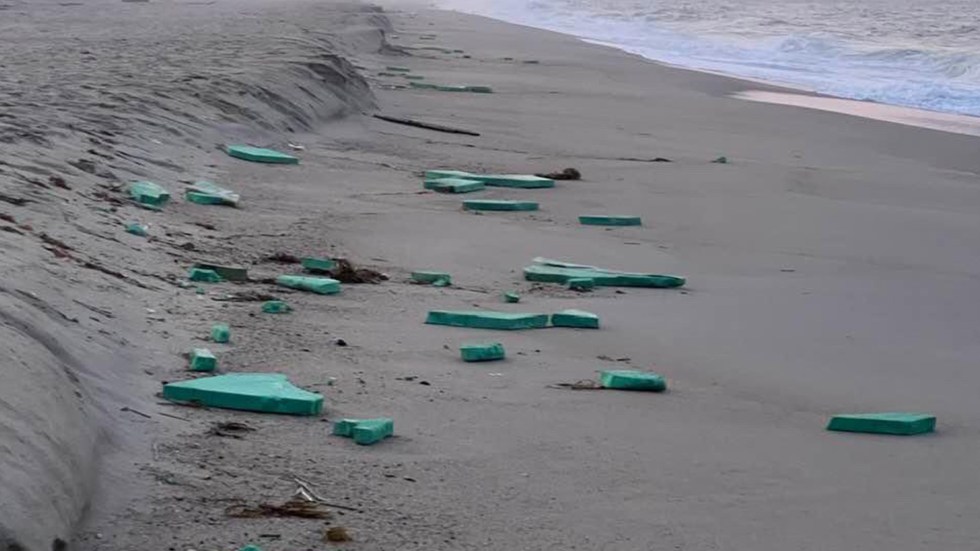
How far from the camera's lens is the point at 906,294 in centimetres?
564

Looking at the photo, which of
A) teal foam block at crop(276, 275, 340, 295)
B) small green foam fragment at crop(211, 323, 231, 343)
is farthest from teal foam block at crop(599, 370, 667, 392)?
teal foam block at crop(276, 275, 340, 295)

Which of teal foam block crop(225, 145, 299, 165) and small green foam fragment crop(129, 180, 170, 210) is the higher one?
small green foam fragment crop(129, 180, 170, 210)

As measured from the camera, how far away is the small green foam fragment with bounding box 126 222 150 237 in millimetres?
4793

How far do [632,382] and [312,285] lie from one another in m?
1.35

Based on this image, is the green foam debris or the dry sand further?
the green foam debris

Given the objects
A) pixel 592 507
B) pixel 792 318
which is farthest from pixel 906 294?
pixel 592 507

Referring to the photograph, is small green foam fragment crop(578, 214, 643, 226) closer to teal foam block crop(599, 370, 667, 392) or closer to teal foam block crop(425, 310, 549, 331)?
teal foam block crop(425, 310, 549, 331)

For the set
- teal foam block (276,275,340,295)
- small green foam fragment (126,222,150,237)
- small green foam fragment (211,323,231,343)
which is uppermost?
small green foam fragment (126,222,150,237)

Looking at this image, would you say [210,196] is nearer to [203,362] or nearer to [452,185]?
[452,185]

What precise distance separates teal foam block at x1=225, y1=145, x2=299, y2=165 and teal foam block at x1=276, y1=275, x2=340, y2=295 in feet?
9.06

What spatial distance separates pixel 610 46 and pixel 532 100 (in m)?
10.8

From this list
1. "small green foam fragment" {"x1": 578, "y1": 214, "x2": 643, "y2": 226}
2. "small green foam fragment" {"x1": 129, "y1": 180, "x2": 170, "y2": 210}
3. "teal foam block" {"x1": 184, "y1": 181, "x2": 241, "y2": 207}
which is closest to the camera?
"small green foam fragment" {"x1": 129, "y1": 180, "x2": 170, "y2": 210}

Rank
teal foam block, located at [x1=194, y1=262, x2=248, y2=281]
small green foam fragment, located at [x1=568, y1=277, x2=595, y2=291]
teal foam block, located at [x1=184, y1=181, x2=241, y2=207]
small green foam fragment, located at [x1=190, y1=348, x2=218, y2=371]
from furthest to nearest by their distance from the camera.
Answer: teal foam block, located at [x1=184, y1=181, x2=241, y2=207] → small green foam fragment, located at [x1=568, y1=277, x2=595, y2=291] → teal foam block, located at [x1=194, y1=262, x2=248, y2=281] → small green foam fragment, located at [x1=190, y1=348, x2=218, y2=371]

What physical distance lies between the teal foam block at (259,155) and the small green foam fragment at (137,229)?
2443 millimetres
